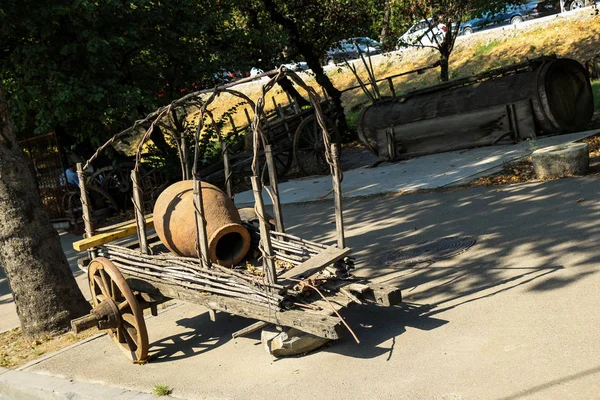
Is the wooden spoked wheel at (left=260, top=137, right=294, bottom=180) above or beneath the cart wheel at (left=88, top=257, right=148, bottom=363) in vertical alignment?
above

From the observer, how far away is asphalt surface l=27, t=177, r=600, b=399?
471cm

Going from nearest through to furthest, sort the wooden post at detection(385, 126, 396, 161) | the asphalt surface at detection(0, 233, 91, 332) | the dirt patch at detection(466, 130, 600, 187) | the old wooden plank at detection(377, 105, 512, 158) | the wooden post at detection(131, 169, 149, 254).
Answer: the wooden post at detection(131, 169, 149, 254) < the asphalt surface at detection(0, 233, 91, 332) < the dirt patch at detection(466, 130, 600, 187) < the old wooden plank at detection(377, 105, 512, 158) < the wooden post at detection(385, 126, 396, 161)

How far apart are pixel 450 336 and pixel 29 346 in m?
4.52

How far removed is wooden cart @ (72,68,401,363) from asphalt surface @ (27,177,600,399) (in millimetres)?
332

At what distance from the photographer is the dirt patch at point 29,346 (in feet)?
23.8

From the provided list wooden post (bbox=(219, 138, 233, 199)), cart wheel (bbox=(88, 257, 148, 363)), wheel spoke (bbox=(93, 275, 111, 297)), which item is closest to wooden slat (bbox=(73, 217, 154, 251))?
cart wheel (bbox=(88, 257, 148, 363))

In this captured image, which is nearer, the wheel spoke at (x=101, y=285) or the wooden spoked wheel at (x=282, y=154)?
the wheel spoke at (x=101, y=285)

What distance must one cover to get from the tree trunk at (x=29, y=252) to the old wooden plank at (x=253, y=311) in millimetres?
1644

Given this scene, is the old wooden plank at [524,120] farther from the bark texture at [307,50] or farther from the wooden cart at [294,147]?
the bark texture at [307,50]

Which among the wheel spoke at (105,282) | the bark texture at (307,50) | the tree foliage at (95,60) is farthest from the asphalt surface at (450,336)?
the bark texture at (307,50)

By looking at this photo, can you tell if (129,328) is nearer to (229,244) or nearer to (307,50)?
(229,244)

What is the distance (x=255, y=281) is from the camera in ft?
18.5

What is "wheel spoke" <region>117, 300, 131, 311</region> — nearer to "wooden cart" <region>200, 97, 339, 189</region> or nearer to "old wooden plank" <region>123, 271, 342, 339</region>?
"old wooden plank" <region>123, 271, 342, 339</region>

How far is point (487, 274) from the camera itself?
6797 millimetres
